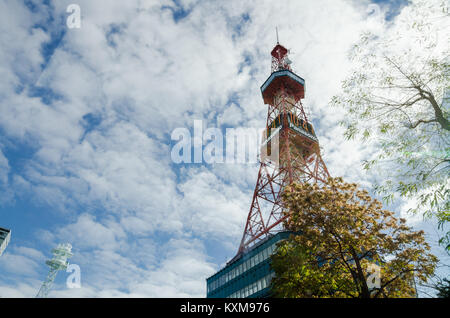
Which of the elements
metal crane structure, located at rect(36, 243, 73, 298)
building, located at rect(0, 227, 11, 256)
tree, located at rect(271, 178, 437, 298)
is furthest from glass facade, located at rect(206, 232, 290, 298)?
metal crane structure, located at rect(36, 243, 73, 298)

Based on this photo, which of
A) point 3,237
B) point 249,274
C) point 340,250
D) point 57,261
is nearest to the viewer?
point 340,250

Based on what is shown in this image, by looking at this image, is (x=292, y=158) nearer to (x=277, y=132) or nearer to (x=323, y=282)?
(x=277, y=132)

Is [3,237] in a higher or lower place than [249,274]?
higher

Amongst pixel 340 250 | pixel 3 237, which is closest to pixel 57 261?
pixel 3 237

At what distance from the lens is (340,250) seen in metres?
15.6

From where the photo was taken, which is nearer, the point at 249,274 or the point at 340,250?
the point at 340,250

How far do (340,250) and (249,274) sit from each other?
96.5 feet

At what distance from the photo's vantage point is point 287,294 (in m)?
14.9

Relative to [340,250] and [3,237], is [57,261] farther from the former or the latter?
[340,250]

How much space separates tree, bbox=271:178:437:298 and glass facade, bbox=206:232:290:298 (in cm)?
2054

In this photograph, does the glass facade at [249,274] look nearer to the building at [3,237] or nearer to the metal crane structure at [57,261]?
the building at [3,237]

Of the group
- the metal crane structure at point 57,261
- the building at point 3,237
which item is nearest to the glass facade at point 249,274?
the building at point 3,237

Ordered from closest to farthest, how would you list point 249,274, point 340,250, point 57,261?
point 340,250 → point 249,274 → point 57,261
